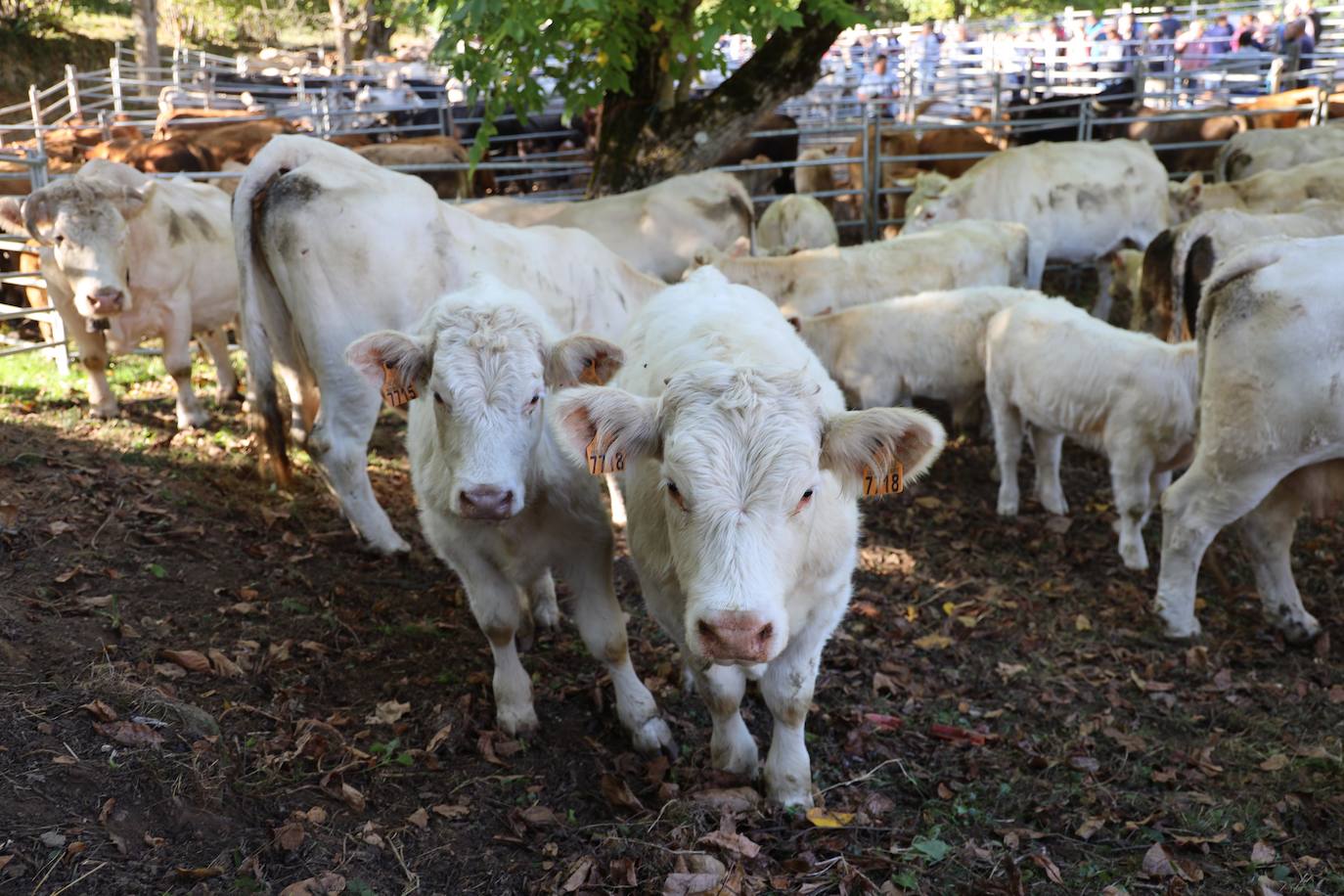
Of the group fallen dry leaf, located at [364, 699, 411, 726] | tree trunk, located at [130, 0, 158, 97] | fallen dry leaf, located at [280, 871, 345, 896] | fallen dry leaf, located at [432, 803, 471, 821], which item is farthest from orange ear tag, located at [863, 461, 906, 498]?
tree trunk, located at [130, 0, 158, 97]

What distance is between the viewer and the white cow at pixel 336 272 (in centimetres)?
615

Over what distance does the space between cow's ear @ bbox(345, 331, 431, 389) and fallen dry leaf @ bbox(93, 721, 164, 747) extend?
149 cm

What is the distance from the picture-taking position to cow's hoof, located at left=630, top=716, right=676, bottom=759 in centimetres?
452

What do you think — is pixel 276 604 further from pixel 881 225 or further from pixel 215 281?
pixel 881 225

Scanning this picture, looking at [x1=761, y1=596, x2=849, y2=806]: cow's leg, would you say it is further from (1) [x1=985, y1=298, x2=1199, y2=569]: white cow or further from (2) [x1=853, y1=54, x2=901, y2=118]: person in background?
(2) [x1=853, y1=54, x2=901, y2=118]: person in background

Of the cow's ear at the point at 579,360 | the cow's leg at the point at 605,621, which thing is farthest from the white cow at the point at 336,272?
the cow's leg at the point at 605,621

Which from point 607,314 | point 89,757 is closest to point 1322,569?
point 607,314

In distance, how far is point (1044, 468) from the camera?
25.5 feet

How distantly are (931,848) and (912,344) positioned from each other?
510cm

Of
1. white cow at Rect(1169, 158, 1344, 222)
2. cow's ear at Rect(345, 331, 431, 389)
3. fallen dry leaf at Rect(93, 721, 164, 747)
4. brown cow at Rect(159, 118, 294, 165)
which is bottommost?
fallen dry leaf at Rect(93, 721, 164, 747)

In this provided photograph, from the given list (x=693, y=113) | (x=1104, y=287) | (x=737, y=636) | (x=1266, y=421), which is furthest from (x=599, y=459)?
(x=1104, y=287)

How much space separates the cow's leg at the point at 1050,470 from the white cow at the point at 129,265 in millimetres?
6136

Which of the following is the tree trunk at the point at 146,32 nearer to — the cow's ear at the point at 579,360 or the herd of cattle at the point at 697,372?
the herd of cattle at the point at 697,372

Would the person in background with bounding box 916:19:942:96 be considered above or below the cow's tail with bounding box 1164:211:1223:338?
above
